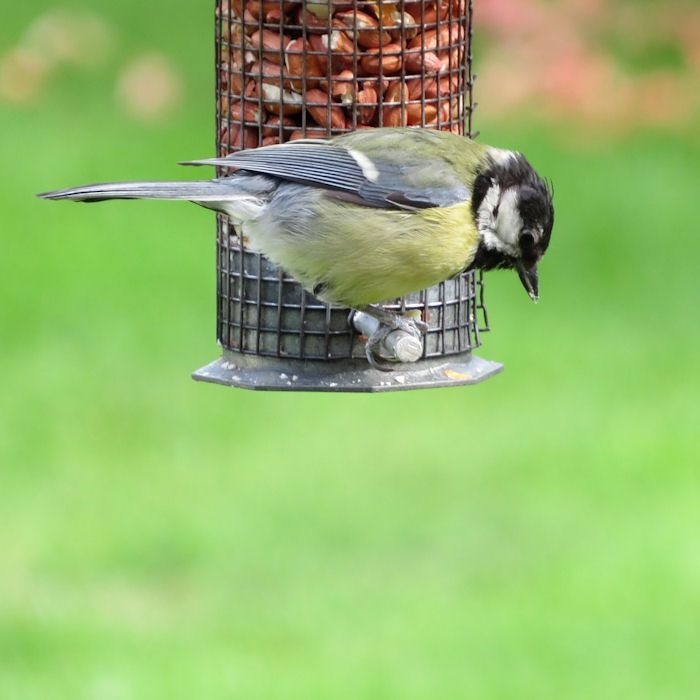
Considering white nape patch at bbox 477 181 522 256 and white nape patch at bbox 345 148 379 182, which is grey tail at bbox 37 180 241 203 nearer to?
white nape patch at bbox 345 148 379 182

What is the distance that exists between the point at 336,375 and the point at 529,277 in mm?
849

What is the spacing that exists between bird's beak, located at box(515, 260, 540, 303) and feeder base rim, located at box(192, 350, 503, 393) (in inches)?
19.7

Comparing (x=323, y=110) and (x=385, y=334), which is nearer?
(x=385, y=334)

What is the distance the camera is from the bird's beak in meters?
6.15

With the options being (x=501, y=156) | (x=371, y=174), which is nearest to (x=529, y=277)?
(x=501, y=156)

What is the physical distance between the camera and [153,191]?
5766 mm

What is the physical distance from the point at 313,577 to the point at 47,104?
26.6ft

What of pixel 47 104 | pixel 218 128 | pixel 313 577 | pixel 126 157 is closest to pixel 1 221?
pixel 126 157

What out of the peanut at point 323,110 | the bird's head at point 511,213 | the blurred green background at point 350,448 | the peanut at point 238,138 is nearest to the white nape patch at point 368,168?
the bird's head at point 511,213

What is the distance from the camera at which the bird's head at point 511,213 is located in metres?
6.03

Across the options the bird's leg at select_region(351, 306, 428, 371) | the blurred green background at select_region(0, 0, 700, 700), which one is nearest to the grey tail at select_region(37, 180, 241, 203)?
the bird's leg at select_region(351, 306, 428, 371)

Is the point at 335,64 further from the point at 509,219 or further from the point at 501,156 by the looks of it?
the point at 509,219

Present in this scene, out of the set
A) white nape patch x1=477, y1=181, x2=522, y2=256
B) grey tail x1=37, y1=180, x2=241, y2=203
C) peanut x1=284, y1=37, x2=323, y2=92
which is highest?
peanut x1=284, y1=37, x2=323, y2=92

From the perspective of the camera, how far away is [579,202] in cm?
1479
